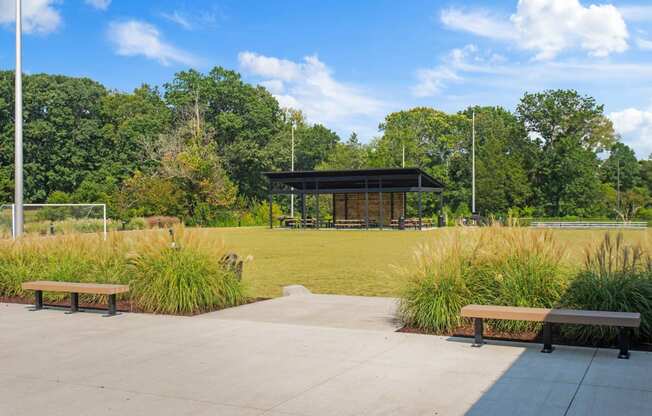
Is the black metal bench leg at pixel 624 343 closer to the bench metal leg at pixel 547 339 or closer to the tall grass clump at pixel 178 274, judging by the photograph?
the bench metal leg at pixel 547 339

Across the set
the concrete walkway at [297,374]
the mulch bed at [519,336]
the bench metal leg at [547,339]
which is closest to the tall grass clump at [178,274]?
the concrete walkway at [297,374]

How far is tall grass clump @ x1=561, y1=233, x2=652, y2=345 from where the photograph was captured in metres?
6.89

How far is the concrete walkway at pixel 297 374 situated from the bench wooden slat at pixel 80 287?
3.00ft

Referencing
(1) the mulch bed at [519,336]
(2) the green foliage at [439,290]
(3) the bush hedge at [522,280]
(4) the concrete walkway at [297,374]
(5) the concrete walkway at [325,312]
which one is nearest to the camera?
(4) the concrete walkway at [297,374]

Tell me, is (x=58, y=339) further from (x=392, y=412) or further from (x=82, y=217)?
(x=82, y=217)

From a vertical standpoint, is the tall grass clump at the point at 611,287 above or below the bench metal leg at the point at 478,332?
above

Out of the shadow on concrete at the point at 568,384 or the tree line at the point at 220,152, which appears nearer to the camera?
the shadow on concrete at the point at 568,384

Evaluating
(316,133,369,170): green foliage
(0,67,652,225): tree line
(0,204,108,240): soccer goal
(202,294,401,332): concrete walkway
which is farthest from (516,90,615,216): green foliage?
(202,294,401,332): concrete walkway

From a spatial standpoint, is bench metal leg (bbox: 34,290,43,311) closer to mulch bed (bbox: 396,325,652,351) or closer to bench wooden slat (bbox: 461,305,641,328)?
mulch bed (bbox: 396,325,652,351)

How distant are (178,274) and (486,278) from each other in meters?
4.30

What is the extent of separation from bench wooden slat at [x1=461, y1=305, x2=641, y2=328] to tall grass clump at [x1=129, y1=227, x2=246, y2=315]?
4152 mm

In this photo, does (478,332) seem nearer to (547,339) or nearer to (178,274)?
(547,339)

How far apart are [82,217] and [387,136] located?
1766 inches

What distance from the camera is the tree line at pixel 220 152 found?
48.4 meters
